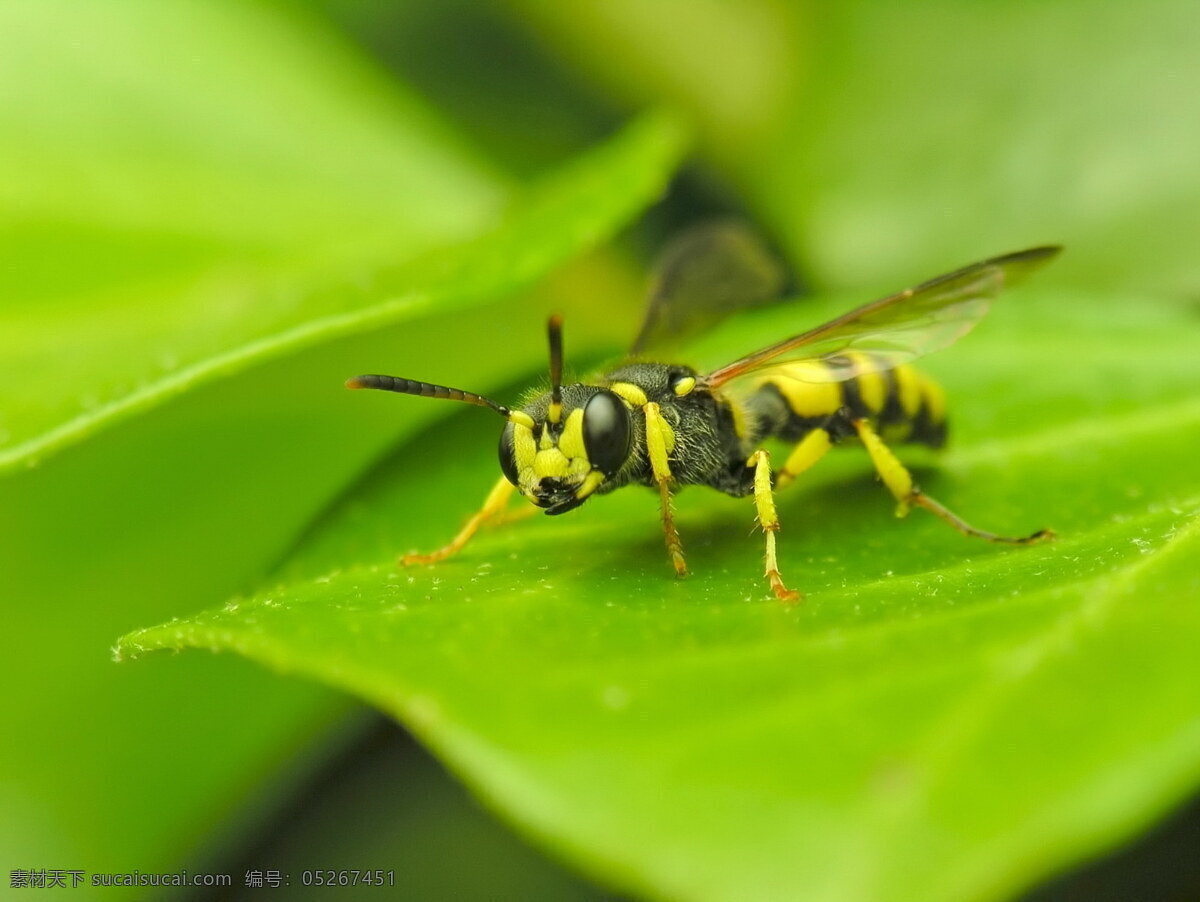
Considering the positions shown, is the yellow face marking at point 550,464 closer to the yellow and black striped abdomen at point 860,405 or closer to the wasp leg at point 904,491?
the yellow and black striped abdomen at point 860,405

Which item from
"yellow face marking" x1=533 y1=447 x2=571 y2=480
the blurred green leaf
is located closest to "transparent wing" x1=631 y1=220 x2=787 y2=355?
the blurred green leaf

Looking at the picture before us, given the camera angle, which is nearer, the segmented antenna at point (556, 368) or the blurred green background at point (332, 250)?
the segmented antenna at point (556, 368)

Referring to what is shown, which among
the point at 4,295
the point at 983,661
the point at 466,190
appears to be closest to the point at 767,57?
the point at 466,190

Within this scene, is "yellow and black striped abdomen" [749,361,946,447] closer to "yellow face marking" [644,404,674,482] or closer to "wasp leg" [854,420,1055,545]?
"wasp leg" [854,420,1055,545]

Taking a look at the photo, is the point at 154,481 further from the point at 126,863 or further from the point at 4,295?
the point at 126,863

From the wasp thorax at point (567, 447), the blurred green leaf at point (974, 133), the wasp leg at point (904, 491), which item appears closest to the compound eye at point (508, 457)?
the wasp thorax at point (567, 447)

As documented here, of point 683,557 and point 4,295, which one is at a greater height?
point 4,295
